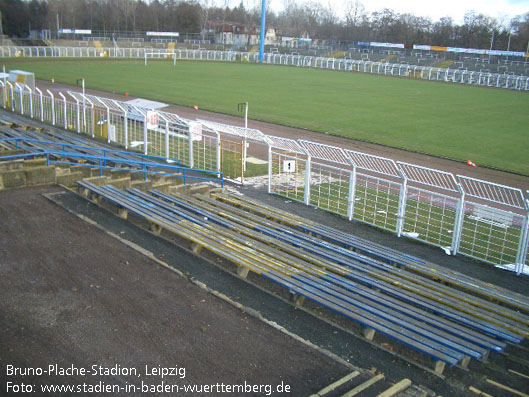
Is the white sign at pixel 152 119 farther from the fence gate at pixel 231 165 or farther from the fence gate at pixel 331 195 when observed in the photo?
the fence gate at pixel 331 195

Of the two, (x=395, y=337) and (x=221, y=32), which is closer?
(x=395, y=337)

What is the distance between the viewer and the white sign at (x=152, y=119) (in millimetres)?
19344

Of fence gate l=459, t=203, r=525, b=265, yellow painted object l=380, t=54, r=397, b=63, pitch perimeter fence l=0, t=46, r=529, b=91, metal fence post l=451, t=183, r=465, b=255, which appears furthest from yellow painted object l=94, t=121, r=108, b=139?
yellow painted object l=380, t=54, r=397, b=63

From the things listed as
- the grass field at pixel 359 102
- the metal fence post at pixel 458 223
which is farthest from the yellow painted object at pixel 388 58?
the metal fence post at pixel 458 223

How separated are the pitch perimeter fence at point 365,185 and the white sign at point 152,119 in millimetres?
38

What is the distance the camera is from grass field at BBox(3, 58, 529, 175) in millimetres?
26000

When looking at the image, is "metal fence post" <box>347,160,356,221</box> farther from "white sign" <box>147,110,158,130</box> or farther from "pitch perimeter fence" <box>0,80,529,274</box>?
"white sign" <box>147,110,158,130</box>

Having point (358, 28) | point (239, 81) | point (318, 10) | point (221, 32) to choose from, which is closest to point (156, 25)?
point (221, 32)

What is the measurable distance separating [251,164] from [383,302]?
38.7 feet

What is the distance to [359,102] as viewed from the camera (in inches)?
1543

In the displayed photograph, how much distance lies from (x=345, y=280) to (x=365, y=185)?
8.22 m

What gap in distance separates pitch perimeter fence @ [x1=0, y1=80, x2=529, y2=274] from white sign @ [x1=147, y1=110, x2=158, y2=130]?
0.12 ft

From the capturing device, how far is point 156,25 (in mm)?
113625

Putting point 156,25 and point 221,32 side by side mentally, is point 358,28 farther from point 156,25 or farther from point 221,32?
point 156,25
